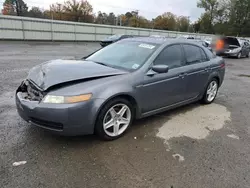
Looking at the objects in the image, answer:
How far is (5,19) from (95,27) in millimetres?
10460

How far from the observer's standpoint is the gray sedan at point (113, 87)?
283 centimetres

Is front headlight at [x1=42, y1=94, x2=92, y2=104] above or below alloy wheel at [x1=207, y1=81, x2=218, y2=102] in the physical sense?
above

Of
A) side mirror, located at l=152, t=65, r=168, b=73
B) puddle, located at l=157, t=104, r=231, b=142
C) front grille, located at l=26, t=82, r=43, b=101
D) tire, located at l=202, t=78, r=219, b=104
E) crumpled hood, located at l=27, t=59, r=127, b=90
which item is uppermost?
side mirror, located at l=152, t=65, r=168, b=73

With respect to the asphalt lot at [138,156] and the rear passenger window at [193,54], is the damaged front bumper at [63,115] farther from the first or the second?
the rear passenger window at [193,54]

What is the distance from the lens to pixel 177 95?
4.17 m

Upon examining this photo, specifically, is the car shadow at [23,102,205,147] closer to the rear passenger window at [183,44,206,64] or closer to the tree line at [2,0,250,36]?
the rear passenger window at [183,44,206,64]

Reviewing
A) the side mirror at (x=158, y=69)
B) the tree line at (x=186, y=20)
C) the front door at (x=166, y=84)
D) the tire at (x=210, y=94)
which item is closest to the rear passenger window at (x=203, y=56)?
the tire at (x=210, y=94)

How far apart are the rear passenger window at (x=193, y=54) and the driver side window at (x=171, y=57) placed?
23cm

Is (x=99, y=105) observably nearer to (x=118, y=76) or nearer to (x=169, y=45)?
(x=118, y=76)

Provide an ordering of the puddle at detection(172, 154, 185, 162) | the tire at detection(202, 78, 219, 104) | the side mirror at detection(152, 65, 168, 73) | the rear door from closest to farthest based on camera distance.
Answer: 1. the puddle at detection(172, 154, 185, 162)
2. the side mirror at detection(152, 65, 168, 73)
3. the rear door
4. the tire at detection(202, 78, 219, 104)

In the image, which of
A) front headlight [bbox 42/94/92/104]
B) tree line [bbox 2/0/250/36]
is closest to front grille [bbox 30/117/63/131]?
front headlight [bbox 42/94/92/104]

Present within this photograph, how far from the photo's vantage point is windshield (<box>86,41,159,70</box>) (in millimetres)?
3697

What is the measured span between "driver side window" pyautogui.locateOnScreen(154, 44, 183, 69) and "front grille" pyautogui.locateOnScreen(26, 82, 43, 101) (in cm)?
194

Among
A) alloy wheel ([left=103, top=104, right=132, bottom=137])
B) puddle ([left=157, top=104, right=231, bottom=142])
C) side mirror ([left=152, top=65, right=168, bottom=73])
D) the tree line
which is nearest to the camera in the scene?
alloy wheel ([left=103, top=104, right=132, bottom=137])
